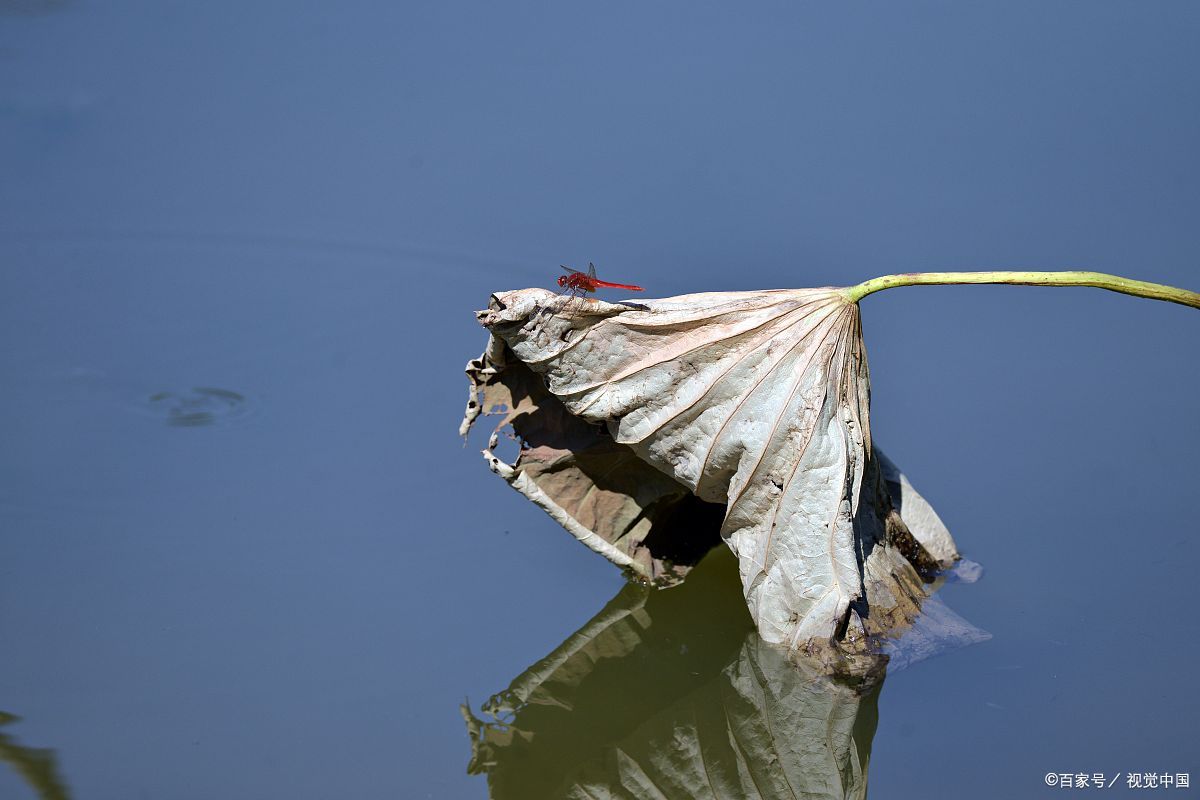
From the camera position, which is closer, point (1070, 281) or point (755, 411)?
point (1070, 281)

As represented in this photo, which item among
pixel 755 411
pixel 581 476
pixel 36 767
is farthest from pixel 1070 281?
pixel 36 767

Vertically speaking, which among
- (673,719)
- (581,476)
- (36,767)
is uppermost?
(581,476)

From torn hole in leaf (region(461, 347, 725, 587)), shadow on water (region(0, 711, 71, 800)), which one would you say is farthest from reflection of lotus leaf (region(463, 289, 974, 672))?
shadow on water (region(0, 711, 71, 800))

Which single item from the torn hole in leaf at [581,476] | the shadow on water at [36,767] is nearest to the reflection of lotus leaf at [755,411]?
the torn hole in leaf at [581,476]

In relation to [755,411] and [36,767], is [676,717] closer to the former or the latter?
[755,411]

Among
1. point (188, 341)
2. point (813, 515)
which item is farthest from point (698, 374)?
point (188, 341)

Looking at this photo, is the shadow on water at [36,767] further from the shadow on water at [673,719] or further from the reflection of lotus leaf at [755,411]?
the reflection of lotus leaf at [755,411]

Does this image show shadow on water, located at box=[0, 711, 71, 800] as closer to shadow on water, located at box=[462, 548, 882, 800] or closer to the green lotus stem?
shadow on water, located at box=[462, 548, 882, 800]
